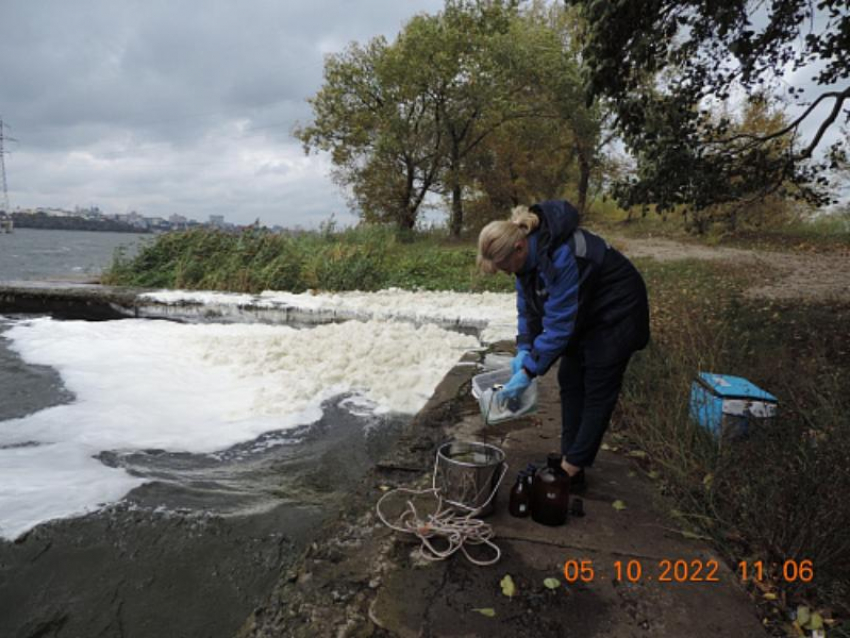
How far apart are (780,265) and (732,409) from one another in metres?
9.64

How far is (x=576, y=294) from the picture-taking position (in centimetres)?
238

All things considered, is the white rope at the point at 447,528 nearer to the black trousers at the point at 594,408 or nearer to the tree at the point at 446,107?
the black trousers at the point at 594,408

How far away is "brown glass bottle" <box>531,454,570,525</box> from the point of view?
2289 millimetres

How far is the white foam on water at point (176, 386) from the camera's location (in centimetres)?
344

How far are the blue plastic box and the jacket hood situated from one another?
1.36 meters

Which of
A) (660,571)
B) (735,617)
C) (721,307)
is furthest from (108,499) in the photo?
(721,307)

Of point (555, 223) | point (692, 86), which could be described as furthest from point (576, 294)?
point (692, 86)

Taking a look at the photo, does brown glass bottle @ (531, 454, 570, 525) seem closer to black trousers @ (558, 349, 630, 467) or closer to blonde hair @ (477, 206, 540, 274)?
black trousers @ (558, 349, 630, 467)

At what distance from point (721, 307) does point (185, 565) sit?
20.3ft

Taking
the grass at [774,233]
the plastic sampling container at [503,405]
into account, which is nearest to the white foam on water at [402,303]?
the plastic sampling container at [503,405]

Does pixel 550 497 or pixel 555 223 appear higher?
pixel 555 223

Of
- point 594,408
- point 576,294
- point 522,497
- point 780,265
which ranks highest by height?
point 780,265

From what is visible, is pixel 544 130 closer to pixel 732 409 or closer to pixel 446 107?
pixel 446 107

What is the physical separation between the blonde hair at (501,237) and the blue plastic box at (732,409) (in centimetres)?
150
